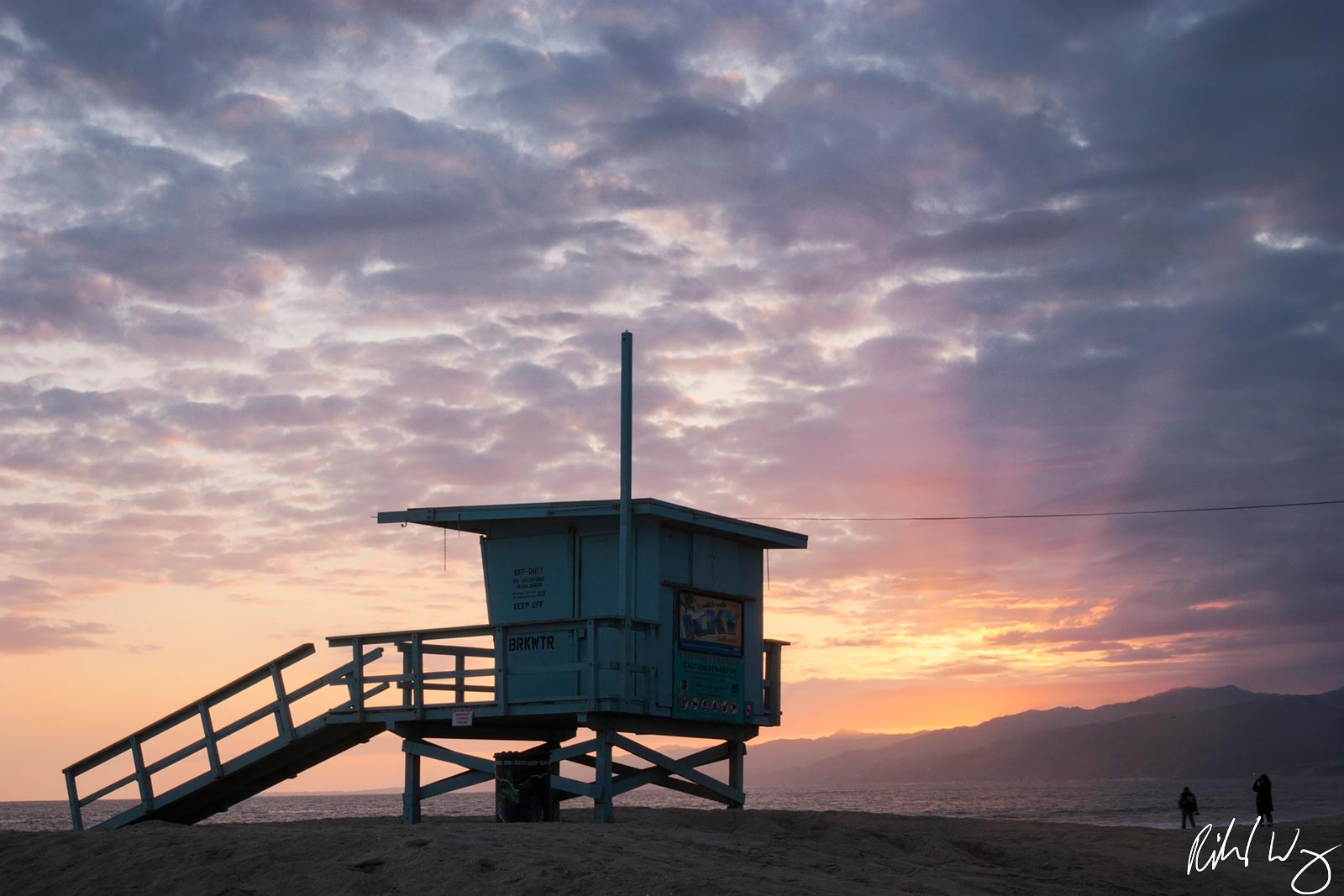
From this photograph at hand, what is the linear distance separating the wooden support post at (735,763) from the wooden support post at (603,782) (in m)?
3.88

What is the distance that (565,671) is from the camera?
19906 millimetres

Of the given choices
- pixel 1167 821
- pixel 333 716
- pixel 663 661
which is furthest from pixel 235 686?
pixel 1167 821

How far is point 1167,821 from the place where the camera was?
8750 centimetres

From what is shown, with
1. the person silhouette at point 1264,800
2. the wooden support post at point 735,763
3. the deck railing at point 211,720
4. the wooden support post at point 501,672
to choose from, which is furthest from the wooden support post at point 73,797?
the person silhouette at point 1264,800

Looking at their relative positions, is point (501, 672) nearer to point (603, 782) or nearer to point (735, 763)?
point (603, 782)

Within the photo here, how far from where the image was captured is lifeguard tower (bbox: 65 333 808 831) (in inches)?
795

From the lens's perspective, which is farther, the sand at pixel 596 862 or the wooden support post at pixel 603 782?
the wooden support post at pixel 603 782

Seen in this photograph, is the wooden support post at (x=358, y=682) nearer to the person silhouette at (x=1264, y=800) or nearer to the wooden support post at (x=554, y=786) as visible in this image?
the wooden support post at (x=554, y=786)

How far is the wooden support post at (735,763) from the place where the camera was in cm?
2336

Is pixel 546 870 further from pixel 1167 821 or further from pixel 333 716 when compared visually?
pixel 1167 821

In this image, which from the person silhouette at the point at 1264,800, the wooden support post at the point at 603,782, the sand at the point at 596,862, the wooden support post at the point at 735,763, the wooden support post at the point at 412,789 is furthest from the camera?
the person silhouette at the point at 1264,800

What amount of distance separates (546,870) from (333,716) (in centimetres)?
838

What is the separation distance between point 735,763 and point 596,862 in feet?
32.8

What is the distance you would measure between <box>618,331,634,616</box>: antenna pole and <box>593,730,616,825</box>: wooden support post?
190cm
